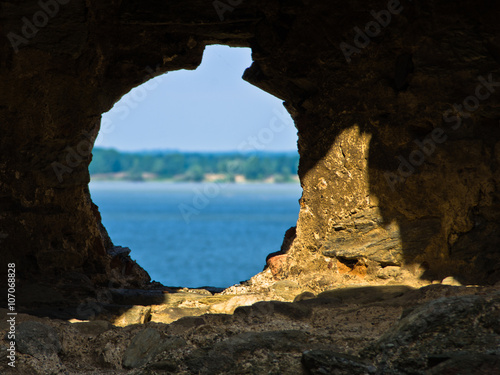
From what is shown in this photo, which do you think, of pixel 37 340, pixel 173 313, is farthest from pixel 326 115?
pixel 37 340

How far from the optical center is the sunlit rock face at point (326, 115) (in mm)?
4438

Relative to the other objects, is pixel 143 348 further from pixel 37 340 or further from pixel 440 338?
pixel 440 338

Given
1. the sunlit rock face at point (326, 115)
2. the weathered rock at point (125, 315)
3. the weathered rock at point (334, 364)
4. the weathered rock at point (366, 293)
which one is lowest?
the weathered rock at point (334, 364)

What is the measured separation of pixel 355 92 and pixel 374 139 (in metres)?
0.44

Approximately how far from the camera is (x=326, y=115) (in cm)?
515

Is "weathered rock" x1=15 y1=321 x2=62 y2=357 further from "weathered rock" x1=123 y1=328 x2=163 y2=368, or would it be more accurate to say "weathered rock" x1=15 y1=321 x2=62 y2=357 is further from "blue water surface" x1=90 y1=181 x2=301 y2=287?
"blue water surface" x1=90 y1=181 x2=301 y2=287

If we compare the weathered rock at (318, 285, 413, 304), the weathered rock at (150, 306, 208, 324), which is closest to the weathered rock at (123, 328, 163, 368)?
the weathered rock at (150, 306, 208, 324)

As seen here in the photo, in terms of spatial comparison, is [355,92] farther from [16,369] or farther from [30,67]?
[16,369]

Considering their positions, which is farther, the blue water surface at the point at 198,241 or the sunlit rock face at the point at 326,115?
the blue water surface at the point at 198,241

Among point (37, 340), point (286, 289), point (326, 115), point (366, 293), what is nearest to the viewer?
point (37, 340)

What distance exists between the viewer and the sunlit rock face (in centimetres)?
444

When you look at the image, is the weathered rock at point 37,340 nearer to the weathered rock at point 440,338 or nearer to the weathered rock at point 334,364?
the weathered rock at point 334,364

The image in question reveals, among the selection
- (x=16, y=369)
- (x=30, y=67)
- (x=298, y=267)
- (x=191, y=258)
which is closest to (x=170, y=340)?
Result: (x=16, y=369)

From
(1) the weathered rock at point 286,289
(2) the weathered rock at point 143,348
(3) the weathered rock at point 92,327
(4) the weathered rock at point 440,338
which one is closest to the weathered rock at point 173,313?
(1) the weathered rock at point 286,289
